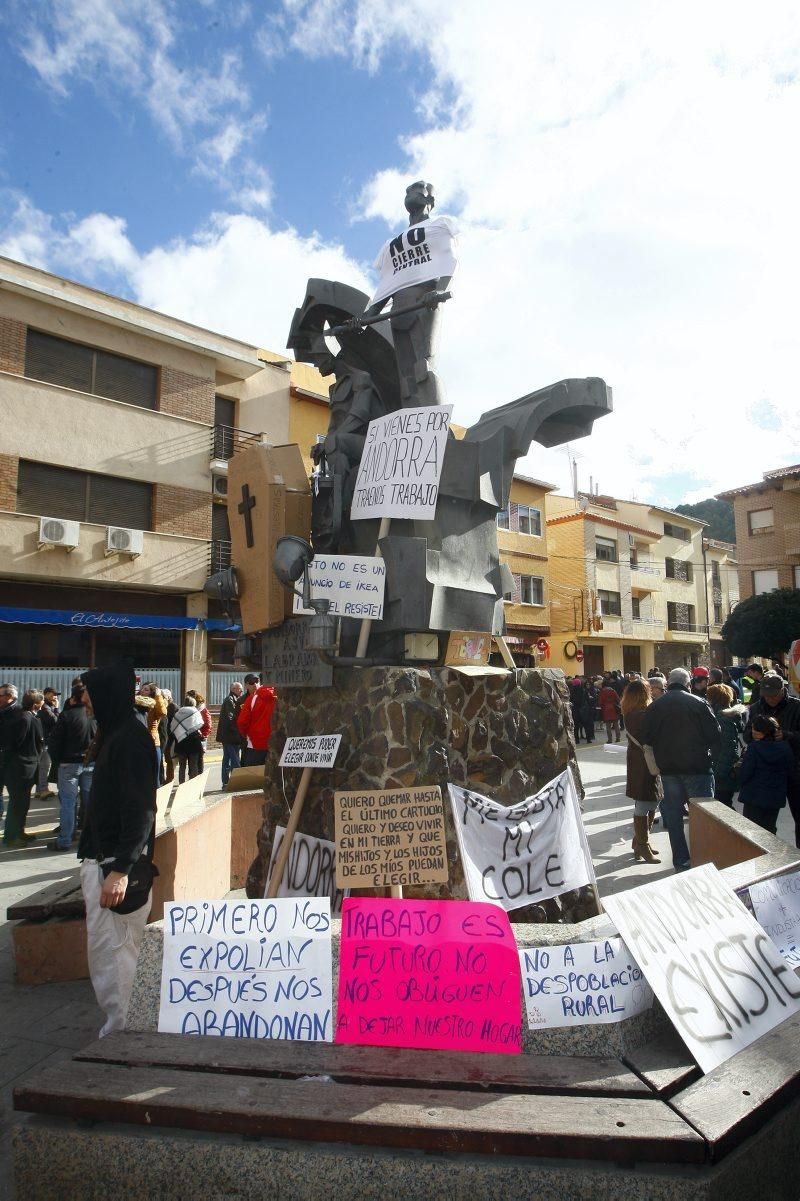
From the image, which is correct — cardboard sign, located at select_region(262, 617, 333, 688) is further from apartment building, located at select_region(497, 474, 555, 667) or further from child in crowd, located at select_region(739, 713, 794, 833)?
apartment building, located at select_region(497, 474, 555, 667)

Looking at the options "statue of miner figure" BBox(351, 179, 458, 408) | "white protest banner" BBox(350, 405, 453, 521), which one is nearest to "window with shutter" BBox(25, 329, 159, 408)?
"statue of miner figure" BBox(351, 179, 458, 408)

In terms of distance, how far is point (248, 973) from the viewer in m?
2.74

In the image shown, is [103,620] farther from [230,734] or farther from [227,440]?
[230,734]

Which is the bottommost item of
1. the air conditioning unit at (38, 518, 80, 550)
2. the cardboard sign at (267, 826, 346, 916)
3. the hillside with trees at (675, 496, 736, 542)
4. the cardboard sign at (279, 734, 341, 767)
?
the cardboard sign at (267, 826, 346, 916)

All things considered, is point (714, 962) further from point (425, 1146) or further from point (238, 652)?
point (238, 652)

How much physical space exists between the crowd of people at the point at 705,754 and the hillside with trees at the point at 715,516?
46.4 meters

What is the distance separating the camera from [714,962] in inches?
113

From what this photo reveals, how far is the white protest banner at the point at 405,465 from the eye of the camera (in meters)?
4.40

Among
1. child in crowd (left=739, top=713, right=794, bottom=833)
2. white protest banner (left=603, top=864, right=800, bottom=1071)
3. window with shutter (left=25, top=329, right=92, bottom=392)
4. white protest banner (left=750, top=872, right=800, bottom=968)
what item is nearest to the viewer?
white protest banner (left=603, top=864, right=800, bottom=1071)

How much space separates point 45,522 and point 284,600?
1472 cm

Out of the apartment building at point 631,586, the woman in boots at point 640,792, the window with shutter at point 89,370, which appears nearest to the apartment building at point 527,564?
the apartment building at point 631,586

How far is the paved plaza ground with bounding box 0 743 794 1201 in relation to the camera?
3684mm

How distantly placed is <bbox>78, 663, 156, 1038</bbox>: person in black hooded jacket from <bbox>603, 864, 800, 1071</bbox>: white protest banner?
2.17 m

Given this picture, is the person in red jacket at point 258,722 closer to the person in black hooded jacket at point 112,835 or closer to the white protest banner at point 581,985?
the person in black hooded jacket at point 112,835
